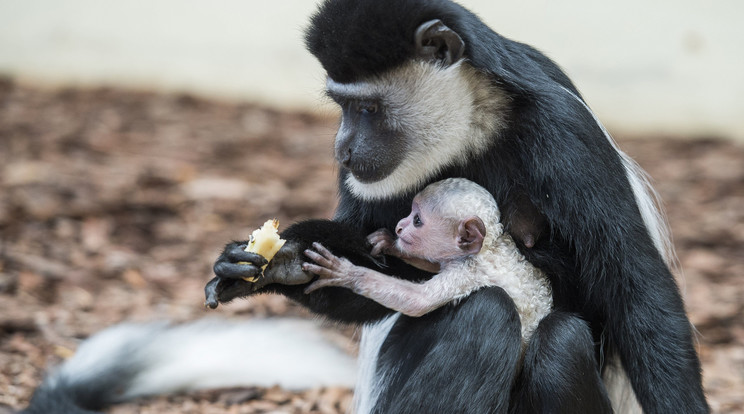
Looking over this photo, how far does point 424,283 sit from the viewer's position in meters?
2.78

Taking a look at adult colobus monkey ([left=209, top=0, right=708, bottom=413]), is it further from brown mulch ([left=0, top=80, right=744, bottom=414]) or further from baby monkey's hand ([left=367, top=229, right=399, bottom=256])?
brown mulch ([left=0, top=80, right=744, bottom=414])

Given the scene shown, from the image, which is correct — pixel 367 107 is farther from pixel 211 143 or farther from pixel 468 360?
pixel 211 143

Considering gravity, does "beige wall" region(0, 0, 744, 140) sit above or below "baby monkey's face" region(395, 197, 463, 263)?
above

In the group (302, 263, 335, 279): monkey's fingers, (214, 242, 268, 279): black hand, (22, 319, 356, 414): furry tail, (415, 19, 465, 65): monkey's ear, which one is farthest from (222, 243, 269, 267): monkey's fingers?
(22, 319, 356, 414): furry tail

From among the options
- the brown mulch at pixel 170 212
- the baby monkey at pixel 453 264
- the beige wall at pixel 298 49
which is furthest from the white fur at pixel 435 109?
the beige wall at pixel 298 49

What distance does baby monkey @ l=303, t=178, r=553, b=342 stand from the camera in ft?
8.96

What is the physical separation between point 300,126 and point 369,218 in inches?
176

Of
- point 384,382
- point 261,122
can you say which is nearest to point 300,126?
point 261,122

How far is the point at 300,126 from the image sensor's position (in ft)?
24.7

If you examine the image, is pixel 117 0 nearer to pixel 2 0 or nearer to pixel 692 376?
pixel 2 0

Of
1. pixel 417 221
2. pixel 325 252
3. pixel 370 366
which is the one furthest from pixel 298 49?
pixel 325 252

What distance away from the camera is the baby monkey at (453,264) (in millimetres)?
2730

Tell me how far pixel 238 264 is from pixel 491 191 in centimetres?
91

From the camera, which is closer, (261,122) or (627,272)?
(627,272)
